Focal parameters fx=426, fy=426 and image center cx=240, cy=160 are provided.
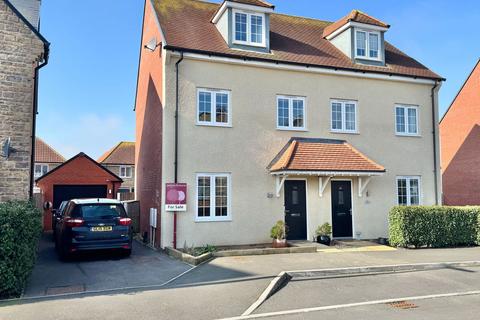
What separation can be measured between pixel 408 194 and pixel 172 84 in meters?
10.7

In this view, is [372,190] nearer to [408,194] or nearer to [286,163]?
[408,194]

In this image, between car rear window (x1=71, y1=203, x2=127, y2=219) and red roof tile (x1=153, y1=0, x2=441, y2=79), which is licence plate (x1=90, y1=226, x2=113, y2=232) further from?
red roof tile (x1=153, y1=0, x2=441, y2=79)

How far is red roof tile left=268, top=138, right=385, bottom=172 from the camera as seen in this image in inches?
586

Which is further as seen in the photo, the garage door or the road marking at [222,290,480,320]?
the garage door

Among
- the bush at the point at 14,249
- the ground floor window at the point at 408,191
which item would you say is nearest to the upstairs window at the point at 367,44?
the ground floor window at the point at 408,191

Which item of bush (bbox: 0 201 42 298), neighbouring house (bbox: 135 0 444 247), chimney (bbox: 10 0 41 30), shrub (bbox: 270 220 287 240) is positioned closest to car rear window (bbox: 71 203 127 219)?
neighbouring house (bbox: 135 0 444 247)

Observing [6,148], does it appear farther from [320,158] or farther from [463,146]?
[463,146]

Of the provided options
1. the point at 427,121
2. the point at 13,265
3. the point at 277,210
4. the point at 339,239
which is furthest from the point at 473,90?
the point at 13,265

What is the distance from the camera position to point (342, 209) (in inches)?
650

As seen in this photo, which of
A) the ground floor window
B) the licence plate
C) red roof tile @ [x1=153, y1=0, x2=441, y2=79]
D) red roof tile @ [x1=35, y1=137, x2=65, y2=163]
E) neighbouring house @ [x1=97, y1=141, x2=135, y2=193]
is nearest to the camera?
the licence plate

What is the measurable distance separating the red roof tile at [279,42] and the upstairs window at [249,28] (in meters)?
0.57

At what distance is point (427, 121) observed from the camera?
60.3 feet

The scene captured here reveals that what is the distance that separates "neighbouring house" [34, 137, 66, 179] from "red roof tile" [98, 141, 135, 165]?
16.1 feet

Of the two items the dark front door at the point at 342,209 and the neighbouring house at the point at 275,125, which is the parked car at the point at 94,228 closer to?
the neighbouring house at the point at 275,125
